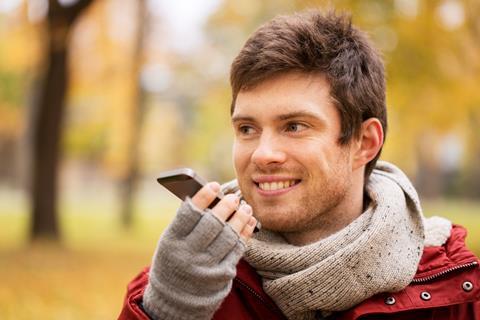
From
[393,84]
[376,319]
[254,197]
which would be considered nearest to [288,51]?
[254,197]

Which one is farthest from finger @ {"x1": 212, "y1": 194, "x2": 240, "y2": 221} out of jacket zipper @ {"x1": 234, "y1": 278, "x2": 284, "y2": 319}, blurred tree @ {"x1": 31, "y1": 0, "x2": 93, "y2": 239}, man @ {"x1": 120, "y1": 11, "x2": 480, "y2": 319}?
blurred tree @ {"x1": 31, "y1": 0, "x2": 93, "y2": 239}

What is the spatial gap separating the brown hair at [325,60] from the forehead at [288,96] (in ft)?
0.09

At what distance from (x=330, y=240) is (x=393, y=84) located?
856 centimetres

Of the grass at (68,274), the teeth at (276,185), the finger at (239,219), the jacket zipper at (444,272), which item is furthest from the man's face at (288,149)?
the grass at (68,274)

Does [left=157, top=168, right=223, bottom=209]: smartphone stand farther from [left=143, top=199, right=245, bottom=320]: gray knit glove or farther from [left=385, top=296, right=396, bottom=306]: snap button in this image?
[left=385, top=296, right=396, bottom=306]: snap button

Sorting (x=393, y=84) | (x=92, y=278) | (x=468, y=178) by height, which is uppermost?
(x=393, y=84)

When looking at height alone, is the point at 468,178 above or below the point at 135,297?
below

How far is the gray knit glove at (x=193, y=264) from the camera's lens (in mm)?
2041

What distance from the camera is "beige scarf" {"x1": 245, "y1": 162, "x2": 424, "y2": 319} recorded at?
240 cm

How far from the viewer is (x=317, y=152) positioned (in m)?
2.52

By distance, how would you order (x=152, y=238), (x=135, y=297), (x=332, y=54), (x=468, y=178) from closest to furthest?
(x=135, y=297)
(x=332, y=54)
(x=152, y=238)
(x=468, y=178)

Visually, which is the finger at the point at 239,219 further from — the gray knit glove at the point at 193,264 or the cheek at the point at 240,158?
the cheek at the point at 240,158

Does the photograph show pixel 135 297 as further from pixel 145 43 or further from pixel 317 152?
pixel 145 43

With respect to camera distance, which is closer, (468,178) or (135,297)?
(135,297)
